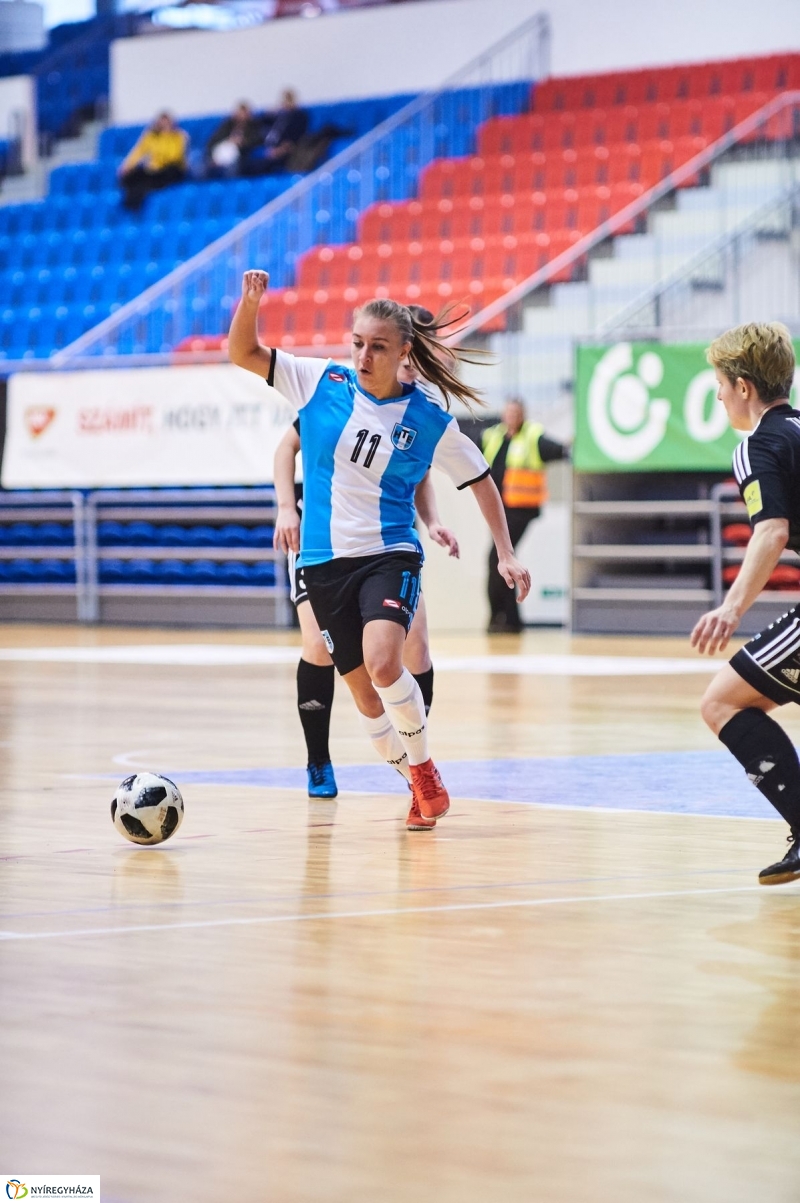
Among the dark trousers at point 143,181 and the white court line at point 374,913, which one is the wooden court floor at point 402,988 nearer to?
the white court line at point 374,913

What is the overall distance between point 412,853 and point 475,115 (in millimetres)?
19777

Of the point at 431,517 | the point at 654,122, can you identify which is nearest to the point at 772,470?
the point at 431,517

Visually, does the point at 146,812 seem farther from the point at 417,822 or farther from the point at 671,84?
the point at 671,84

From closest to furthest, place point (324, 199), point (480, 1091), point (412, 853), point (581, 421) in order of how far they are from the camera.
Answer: point (480, 1091)
point (412, 853)
point (581, 421)
point (324, 199)

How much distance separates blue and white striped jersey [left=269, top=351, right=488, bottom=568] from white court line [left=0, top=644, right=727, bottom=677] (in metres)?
7.44

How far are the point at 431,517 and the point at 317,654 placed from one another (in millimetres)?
685

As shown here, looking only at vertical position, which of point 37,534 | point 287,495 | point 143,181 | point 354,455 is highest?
point 143,181

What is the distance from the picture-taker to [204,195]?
26125 millimetres

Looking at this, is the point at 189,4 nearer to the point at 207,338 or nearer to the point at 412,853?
the point at 207,338

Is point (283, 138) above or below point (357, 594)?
above

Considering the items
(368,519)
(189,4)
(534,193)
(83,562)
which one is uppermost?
(189,4)

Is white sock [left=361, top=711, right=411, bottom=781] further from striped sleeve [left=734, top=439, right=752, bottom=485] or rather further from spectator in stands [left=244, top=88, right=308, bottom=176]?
spectator in stands [left=244, top=88, right=308, bottom=176]

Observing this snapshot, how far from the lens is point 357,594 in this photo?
6.86 m

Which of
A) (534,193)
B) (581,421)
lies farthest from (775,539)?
(534,193)
